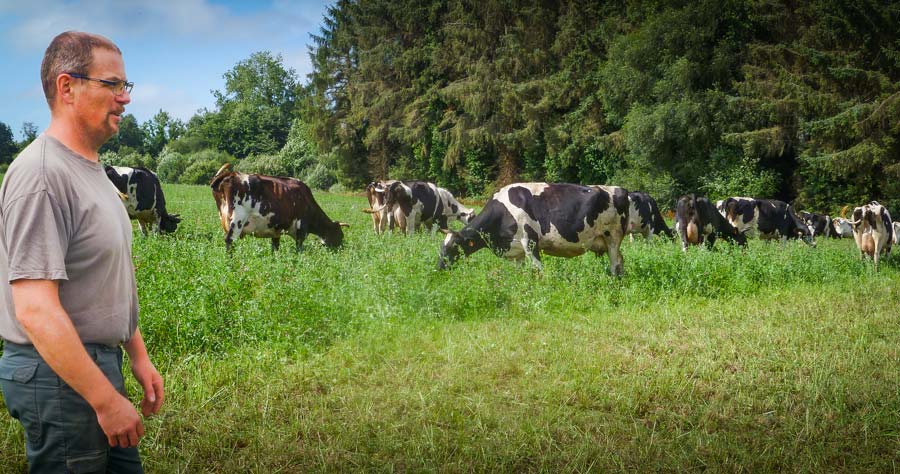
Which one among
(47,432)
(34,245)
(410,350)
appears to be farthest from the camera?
(410,350)

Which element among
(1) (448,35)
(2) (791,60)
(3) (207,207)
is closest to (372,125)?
(1) (448,35)

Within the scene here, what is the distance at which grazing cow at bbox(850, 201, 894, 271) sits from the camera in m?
13.3

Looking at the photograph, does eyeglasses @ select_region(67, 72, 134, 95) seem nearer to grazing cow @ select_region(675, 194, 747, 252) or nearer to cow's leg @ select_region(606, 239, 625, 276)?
cow's leg @ select_region(606, 239, 625, 276)

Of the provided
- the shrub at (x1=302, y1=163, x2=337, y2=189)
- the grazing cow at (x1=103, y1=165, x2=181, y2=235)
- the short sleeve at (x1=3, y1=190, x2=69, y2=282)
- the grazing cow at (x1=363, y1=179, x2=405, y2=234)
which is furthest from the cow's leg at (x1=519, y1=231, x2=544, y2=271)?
the shrub at (x1=302, y1=163, x2=337, y2=189)

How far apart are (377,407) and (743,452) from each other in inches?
99.2

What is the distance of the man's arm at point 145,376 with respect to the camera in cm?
240

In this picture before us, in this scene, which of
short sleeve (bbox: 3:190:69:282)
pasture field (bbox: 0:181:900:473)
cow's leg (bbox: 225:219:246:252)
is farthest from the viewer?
cow's leg (bbox: 225:219:246:252)

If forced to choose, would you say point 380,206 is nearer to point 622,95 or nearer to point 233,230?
point 233,230

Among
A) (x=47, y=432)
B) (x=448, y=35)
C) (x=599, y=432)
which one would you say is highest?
(x=448, y=35)

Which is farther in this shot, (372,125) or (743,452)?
(372,125)

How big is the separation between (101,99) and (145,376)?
106cm

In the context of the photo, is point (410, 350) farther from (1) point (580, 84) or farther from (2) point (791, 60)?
(1) point (580, 84)

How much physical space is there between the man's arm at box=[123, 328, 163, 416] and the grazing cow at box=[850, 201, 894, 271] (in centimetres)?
1452

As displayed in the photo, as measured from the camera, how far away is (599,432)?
429 cm
